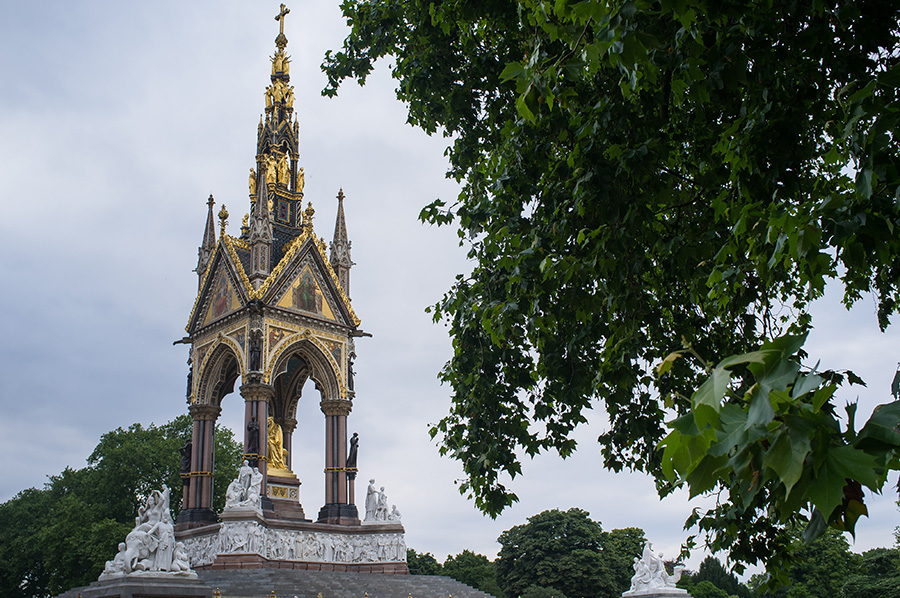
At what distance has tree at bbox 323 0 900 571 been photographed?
1985 mm

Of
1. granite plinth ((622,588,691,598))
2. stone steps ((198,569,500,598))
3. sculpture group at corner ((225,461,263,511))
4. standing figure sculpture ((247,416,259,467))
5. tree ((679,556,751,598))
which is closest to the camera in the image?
stone steps ((198,569,500,598))

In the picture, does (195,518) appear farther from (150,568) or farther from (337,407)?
(150,568)

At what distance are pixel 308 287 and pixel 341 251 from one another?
2.32 m

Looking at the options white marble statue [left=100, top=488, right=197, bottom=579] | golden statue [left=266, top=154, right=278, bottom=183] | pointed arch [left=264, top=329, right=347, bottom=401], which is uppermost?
golden statue [left=266, top=154, right=278, bottom=183]

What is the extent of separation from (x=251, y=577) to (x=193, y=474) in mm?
5721

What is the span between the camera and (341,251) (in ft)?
90.4

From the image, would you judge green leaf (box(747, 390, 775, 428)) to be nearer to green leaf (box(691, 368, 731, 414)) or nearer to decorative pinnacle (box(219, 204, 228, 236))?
green leaf (box(691, 368, 731, 414))

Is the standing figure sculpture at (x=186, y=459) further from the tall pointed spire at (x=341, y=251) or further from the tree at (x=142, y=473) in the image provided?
the tree at (x=142, y=473)

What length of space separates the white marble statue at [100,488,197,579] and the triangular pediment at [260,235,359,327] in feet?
30.9

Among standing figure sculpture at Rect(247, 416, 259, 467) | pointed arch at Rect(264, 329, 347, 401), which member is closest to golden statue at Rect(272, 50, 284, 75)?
pointed arch at Rect(264, 329, 347, 401)

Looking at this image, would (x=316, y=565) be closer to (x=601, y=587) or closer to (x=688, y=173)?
(x=688, y=173)

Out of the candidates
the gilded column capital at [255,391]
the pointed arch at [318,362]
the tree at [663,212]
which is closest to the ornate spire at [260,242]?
the pointed arch at [318,362]

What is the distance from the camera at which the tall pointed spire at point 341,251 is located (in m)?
27.2

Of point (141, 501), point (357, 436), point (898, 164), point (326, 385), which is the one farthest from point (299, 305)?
point (898, 164)
